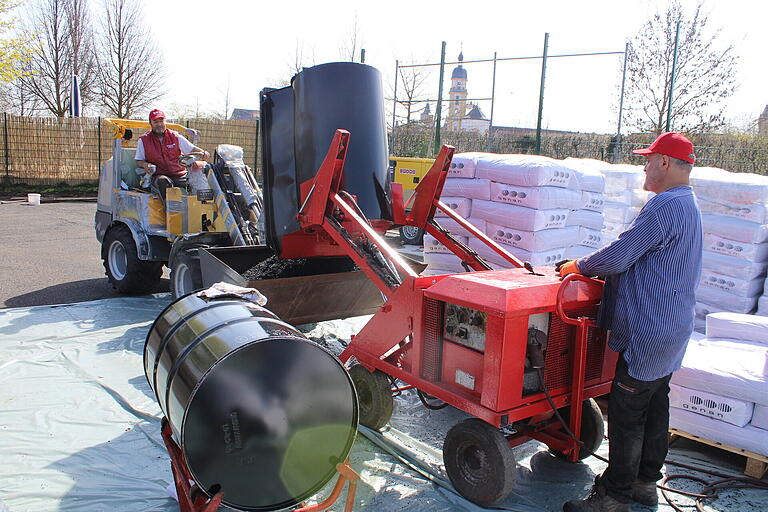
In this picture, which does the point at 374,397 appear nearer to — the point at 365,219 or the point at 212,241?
the point at 365,219

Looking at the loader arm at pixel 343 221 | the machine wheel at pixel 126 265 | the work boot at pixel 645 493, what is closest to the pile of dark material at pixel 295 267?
the loader arm at pixel 343 221

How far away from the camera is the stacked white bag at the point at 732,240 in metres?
5.70

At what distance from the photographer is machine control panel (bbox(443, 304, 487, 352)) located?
3182mm

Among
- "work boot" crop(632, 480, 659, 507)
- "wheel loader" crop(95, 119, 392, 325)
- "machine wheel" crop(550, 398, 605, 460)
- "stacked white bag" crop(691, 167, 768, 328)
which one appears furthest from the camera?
"stacked white bag" crop(691, 167, 768, 328)

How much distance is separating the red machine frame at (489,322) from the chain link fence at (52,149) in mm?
15460

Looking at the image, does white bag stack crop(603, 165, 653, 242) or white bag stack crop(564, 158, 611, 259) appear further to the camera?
white bag stack crop(603, 165, 653, 242)

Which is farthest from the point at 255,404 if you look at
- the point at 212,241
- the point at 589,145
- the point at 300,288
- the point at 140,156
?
the point at 589,145

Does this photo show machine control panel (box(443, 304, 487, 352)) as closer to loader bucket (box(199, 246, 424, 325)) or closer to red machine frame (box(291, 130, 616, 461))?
red machine frame (box(291, 130, 616, 461))

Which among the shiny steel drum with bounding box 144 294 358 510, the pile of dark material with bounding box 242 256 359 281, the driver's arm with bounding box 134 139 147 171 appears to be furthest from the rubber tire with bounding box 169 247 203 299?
the shiny steel drum with bounding box 144 294 358 510

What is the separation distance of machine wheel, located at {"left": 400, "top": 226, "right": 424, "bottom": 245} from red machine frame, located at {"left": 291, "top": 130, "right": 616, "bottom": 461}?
8.21 meters

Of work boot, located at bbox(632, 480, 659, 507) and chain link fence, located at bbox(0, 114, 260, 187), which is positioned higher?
chain link fence, located at bbox(0, 114, 260, 187)

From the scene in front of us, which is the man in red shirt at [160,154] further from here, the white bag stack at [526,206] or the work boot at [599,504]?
the work boot at [599,504]

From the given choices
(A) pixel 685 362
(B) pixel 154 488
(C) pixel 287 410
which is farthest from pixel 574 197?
(B) pixel 154 488

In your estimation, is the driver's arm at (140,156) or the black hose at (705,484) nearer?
the black hose at (705,484)
